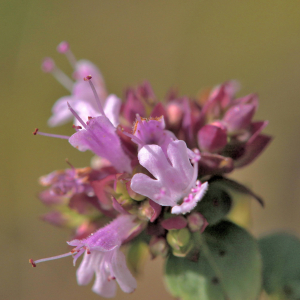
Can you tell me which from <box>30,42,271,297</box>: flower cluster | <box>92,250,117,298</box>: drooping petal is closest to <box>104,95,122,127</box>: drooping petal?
<box>30,42,271,297</box>: flower cluster

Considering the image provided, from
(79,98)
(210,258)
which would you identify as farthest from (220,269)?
(79,98)

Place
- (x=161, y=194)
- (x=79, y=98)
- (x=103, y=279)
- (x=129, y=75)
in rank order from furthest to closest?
(x=129, y=75), (x=79, y=98), (x=103, y=279), (x=161, y=194)

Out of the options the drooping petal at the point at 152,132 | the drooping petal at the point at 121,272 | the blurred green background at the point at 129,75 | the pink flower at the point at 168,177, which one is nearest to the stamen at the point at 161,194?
the pink flower at the point at 168,177

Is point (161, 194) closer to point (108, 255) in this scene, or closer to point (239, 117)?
point (108, 255)

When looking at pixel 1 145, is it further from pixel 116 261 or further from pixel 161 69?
pixel 116 261

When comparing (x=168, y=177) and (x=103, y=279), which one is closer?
(x=168, y=177)

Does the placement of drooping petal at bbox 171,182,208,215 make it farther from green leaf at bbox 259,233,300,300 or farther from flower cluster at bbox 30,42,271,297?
green leaf at bbox 259,233,300,300

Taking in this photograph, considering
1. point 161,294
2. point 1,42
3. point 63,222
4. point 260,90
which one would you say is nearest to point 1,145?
point 1,42
